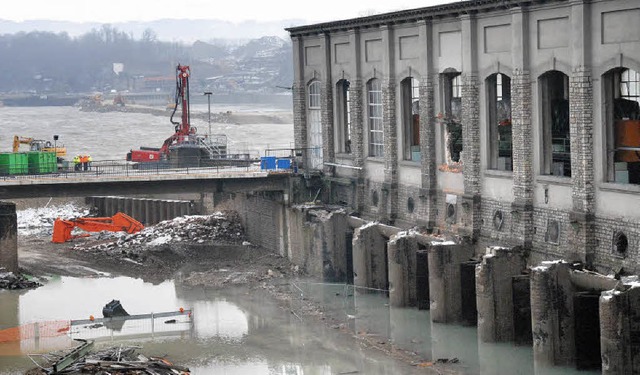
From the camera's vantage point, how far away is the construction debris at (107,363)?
39594 mm

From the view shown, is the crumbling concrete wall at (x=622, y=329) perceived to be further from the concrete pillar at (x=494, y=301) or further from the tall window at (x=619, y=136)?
the concrete pillar at (x=494, y=301)

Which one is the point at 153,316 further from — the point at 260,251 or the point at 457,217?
the point at 260,251

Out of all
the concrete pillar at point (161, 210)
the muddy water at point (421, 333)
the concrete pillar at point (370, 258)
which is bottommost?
the muddy water at point (421, 333)

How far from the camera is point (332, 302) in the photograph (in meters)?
53.2

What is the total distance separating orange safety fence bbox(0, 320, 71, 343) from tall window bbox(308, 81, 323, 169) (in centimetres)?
1663

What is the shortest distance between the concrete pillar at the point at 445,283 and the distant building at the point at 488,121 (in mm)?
1680

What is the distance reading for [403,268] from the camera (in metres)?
50.6

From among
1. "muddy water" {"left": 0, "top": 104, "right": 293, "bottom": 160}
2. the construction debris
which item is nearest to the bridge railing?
the construction debris

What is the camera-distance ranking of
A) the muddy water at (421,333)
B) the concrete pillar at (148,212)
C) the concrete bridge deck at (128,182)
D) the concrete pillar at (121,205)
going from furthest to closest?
the concrete pillar at (121,205), the concrete pillar at (148,212), the concrete bridge deck at (128,182), the muddy water at (421,333)

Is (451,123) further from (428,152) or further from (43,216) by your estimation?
(43,216)

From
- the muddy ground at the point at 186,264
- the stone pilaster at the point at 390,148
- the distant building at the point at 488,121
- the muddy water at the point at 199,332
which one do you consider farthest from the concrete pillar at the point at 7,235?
the stone pilaster at the point at 390,148

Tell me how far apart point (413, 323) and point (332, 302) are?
5333 mm

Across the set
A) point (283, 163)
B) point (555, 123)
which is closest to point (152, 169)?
point (283, 163)

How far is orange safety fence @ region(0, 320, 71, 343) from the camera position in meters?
48.0
